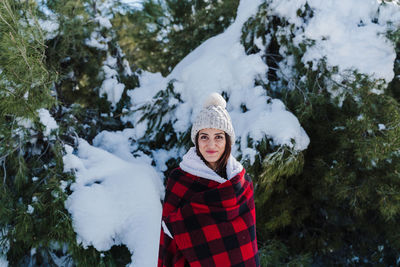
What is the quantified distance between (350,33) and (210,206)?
7.52ft

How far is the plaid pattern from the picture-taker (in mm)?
1420

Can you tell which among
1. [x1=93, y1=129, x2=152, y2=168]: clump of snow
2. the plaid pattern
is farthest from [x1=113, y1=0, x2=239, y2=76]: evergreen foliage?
the plaid pattern

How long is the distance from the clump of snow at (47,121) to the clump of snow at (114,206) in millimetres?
235

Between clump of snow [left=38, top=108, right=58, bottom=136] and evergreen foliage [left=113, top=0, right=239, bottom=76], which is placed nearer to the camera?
clump of snow [left=38, top=108, right=58, bottom=136]

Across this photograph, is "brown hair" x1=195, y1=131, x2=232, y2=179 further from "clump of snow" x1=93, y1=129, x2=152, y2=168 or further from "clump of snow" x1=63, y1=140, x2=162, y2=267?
"clump of snow" x1=93, y1=129, x2=152, y2=168

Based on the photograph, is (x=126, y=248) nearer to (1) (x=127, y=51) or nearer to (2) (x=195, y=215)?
(2) (x=195, y=215)

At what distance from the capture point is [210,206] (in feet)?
4.66

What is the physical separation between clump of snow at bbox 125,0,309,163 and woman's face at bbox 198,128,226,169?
3.32 feet

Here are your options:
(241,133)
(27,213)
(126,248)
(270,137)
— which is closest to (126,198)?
(126,248)

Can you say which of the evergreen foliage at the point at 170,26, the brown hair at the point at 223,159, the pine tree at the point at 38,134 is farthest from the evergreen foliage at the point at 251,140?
the brown hair at the point at 223,159

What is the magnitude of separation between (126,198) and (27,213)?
72cm

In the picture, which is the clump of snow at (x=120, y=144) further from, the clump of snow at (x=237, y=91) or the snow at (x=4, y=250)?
the snow at (x=4, y=250)

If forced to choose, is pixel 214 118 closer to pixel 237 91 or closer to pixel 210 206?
pixel 210 206

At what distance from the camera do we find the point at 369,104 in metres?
2.49
